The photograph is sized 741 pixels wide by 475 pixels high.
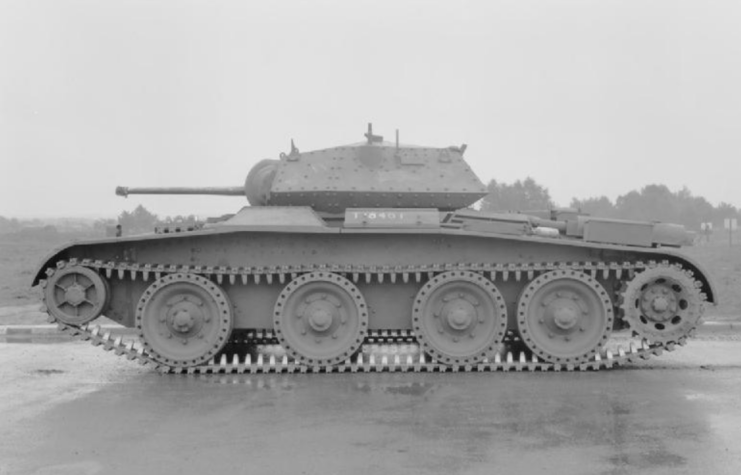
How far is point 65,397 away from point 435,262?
18.9ft

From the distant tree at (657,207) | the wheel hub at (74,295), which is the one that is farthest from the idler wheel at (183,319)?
the distant tree at (657,207)

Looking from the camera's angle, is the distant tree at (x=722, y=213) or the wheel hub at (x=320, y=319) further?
the distant tree at (x=722, y=213)

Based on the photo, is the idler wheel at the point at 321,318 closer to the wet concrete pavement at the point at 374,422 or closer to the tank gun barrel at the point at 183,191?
the wet concrete pavement at the point at 374,422

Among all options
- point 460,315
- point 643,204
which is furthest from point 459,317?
point 643,204

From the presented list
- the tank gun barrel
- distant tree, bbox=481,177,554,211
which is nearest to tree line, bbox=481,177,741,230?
distant tree, bbox=481,177,554,211

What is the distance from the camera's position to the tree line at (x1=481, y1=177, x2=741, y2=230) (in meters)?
45.9

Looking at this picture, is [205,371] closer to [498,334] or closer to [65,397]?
[65,397]

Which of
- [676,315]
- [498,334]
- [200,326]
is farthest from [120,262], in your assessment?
[676,315]

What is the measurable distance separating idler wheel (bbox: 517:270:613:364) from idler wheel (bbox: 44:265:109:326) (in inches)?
252

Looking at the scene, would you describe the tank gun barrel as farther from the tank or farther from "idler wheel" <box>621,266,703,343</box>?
"idler wheel" <box>621,266,703,343</box>

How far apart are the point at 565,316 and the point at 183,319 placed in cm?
578

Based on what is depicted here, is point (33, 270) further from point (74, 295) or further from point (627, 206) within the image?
point (627, 206)

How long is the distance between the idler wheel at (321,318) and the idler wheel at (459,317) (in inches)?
37.3

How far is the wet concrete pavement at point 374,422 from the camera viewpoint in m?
8.14
